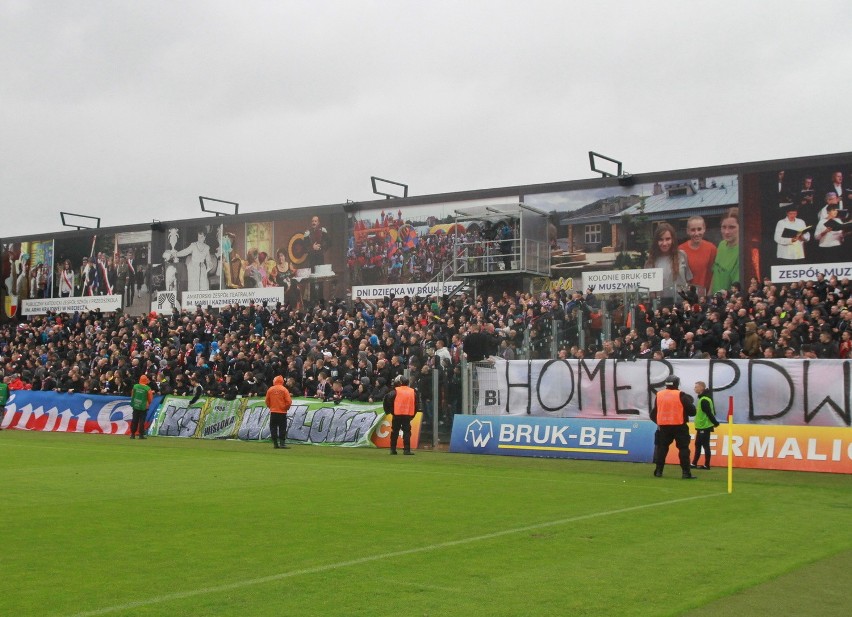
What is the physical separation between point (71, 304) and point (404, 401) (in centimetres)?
3059

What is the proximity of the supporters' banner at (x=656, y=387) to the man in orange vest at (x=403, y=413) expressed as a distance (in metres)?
2.33

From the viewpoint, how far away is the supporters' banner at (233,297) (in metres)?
43.4

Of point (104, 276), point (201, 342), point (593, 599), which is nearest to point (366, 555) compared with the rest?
point (593, 599)

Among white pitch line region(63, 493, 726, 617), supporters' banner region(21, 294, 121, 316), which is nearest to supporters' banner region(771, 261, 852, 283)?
white pitch line region(63, 493, 726, 617)

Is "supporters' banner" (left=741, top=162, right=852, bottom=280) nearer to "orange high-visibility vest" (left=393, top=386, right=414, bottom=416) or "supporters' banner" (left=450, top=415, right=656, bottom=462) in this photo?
"supporters' banner" (left=450, top=415, right=656, bottom=462)

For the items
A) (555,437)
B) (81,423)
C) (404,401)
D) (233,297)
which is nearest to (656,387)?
(555,437)

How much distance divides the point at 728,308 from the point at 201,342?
20.5m

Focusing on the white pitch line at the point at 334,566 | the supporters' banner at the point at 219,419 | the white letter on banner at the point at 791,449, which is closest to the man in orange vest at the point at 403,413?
the supporters' banner at the point at 219,419

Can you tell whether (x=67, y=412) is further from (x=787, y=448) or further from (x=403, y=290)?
(x=787, y=448)

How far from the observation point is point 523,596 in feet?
25.9

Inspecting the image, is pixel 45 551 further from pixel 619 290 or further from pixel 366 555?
pixel 619 290

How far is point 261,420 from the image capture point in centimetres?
2983

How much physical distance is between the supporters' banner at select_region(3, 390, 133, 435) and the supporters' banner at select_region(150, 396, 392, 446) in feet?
5.64

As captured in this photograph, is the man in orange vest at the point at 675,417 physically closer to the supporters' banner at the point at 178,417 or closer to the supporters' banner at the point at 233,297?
the supporters' banner at the point at 178,417
